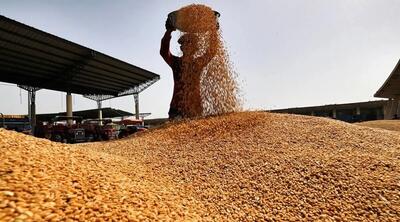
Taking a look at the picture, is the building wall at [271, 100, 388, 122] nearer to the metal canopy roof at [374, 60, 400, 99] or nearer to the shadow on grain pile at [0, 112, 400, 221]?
the metal canopy roof at [374, 60, 400, 99]

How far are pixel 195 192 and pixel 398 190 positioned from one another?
3.18 meters

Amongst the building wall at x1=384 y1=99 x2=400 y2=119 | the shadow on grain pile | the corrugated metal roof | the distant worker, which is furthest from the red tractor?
the corrugated metal roof

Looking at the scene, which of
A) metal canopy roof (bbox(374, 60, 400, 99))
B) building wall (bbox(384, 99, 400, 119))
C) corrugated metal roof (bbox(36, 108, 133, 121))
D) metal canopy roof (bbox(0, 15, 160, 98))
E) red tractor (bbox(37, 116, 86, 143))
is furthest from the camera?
corrugated metal roof (bbox(36, 108, 133, 121))

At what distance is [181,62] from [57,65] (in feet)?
77.5

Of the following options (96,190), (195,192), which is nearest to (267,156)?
(195,192)

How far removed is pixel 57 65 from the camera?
3459 centimetres

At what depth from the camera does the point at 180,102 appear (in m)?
14.7

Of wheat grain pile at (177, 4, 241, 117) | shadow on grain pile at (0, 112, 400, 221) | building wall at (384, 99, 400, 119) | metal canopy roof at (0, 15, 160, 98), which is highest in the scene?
metal canopy roof at (0, 15, 160, 98)

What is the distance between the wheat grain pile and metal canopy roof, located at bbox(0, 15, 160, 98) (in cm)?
1628

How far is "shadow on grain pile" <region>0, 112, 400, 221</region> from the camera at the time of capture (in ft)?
13.4

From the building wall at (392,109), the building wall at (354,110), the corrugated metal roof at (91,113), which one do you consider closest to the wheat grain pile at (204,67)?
the building wall at (354,110)

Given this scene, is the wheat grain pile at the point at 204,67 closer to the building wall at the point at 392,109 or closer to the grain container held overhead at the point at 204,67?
the grain container held overhead at the point at 204,67

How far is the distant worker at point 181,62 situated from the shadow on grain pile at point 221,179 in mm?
4947

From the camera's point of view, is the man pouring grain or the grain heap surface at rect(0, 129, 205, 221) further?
the man pouring grain
